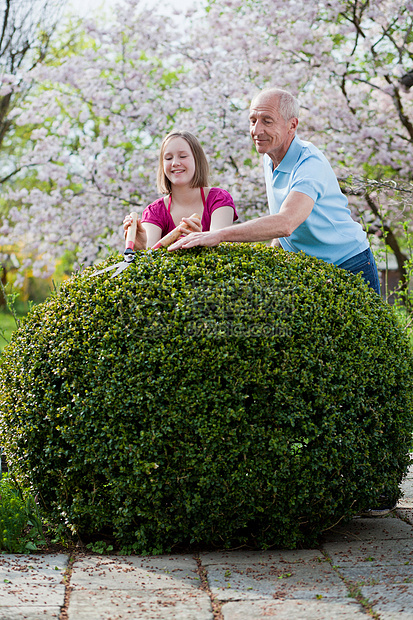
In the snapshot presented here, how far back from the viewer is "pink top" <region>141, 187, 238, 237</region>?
384cm

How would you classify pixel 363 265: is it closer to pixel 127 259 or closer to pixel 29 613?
pixel 127 259

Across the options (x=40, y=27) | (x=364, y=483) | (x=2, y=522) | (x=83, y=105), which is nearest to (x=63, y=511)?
(x=2, y=522)

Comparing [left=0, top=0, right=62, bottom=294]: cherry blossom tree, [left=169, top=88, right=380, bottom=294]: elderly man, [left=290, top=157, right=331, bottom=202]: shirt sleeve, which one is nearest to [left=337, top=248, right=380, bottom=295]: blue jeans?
[left=169, top=88, right=380, bottom=294]: elderly man

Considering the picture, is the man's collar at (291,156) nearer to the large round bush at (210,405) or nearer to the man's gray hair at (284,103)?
the man's gray hair at (284,103)

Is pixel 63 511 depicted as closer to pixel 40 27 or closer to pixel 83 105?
pixel 83 105

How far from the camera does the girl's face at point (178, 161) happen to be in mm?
3834

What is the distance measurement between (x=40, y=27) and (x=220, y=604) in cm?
1416

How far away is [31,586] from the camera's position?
102 inches

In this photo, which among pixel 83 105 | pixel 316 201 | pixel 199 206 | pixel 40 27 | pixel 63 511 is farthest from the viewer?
pixel 40 27

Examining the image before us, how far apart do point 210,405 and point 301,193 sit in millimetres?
1318

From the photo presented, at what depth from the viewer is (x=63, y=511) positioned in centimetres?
303

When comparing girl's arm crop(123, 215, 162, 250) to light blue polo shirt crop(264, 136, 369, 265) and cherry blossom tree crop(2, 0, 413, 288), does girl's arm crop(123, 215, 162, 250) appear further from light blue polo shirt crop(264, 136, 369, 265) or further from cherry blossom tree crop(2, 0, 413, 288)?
cherry blossom tree crop(2, 0, 413, 288)

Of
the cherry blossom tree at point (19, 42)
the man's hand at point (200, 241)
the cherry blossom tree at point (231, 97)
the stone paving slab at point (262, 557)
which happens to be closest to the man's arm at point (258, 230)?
the man's hand at point (200, 241)

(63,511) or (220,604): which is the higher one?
(63,511)
